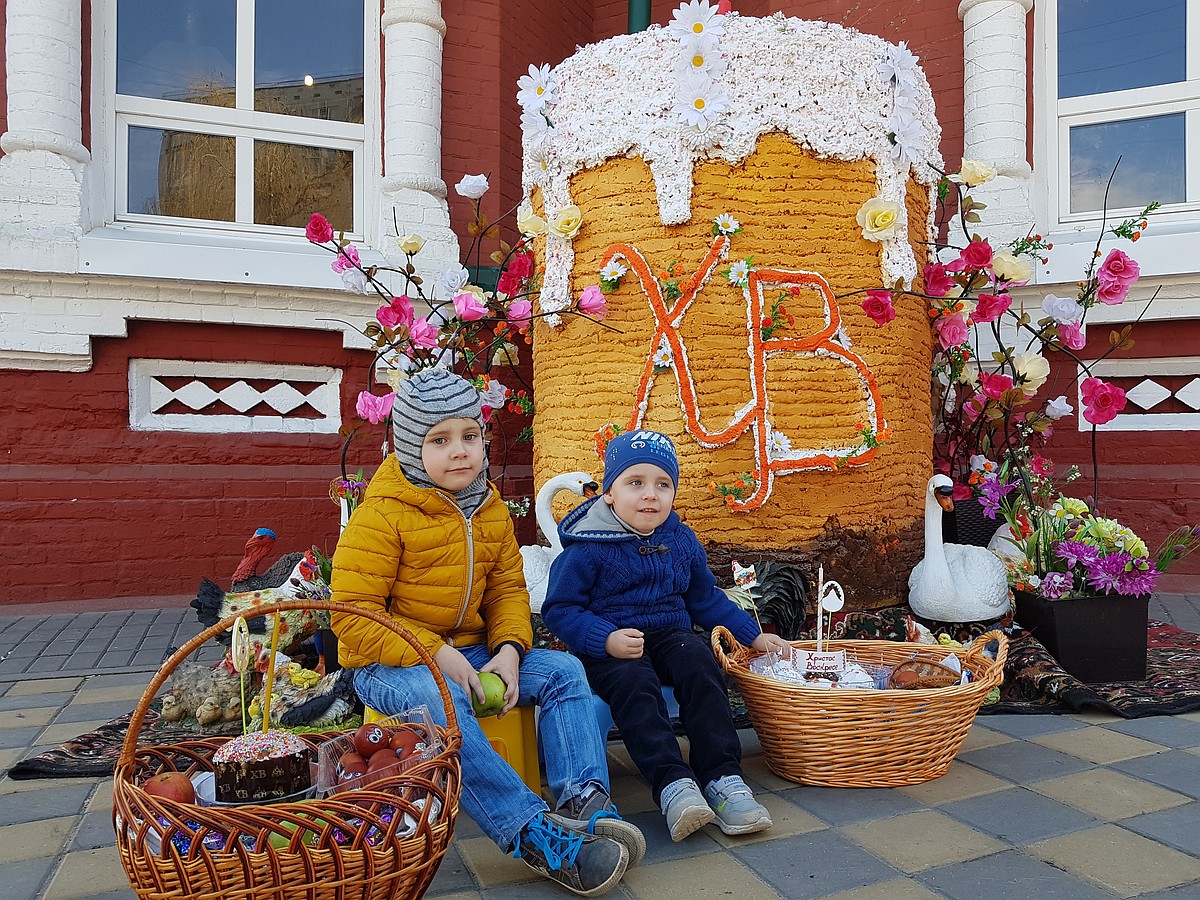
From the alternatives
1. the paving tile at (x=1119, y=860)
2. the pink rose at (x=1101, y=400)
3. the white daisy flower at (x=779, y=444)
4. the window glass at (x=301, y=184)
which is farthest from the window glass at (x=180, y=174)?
the paving tile at (x=1119, y=860)

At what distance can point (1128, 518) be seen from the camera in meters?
5.12

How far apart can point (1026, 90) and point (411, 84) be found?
3678 mm

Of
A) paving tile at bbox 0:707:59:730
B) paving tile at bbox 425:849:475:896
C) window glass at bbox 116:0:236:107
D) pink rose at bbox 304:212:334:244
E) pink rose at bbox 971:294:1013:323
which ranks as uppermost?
window glass at bbox 116:0:236:107

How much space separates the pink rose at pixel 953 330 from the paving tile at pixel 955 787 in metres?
2.08

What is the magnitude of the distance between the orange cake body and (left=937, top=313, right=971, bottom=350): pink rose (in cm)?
39

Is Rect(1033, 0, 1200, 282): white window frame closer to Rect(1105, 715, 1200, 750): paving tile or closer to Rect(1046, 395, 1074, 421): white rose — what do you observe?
Rect(1046, 395, 1074, 421): white rose

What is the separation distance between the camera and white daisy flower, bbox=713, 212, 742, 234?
357 centimetres

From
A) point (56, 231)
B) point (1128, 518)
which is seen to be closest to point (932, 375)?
point (1128, 518)

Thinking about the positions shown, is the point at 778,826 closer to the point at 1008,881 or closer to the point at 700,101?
→ the point at 1008,881

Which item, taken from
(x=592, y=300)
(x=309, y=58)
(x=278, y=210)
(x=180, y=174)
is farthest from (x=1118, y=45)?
(x=180, y=174)

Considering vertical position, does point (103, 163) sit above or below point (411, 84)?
below

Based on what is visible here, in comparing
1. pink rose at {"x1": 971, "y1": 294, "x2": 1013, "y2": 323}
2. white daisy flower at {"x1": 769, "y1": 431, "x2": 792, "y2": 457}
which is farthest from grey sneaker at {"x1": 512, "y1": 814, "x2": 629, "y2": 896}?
pink rose at {"x1": 971, "y1": 294, "x2": 1013, "y2": 323}

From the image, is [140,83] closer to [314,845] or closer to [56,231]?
[56,231]

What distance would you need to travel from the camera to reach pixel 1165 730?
286cm
